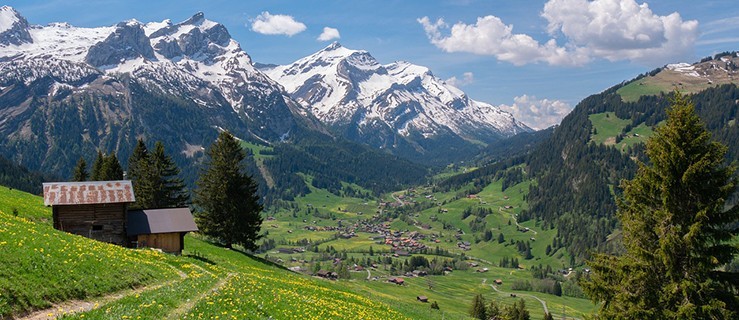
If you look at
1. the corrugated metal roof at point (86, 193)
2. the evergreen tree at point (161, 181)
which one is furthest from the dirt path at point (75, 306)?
the evergreen tree at point (161, 181)

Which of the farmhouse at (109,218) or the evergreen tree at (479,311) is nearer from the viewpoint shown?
the farmhouse at (109,218)

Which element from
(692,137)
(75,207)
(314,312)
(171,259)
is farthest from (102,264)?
(692,137)

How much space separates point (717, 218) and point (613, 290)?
6920 mm

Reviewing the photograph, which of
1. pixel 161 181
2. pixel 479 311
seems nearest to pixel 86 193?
pixel 161 181

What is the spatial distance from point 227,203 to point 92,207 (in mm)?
21613

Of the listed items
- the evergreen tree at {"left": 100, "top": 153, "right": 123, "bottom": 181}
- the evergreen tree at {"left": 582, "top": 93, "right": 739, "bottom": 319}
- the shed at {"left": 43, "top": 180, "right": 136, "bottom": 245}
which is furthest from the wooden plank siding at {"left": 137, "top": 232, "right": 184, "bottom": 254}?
the evergreen tree at {"left": 582, "top": 93, "right": 739, "bottom": 319}

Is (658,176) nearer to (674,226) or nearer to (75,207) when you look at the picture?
(674,226)

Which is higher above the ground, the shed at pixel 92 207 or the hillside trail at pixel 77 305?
the shed at pixel 92 207

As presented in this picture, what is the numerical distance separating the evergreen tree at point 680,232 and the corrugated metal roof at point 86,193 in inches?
1945

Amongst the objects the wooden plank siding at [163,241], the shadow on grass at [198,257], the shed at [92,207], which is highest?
the shed at [92,207]

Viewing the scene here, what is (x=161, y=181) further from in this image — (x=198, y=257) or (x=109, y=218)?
(x=198, y=257)

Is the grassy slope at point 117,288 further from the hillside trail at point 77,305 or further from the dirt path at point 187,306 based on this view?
the hillside trail at point 77,305

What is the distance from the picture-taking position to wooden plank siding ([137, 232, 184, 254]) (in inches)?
2249

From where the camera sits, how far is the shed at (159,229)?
5688cm
